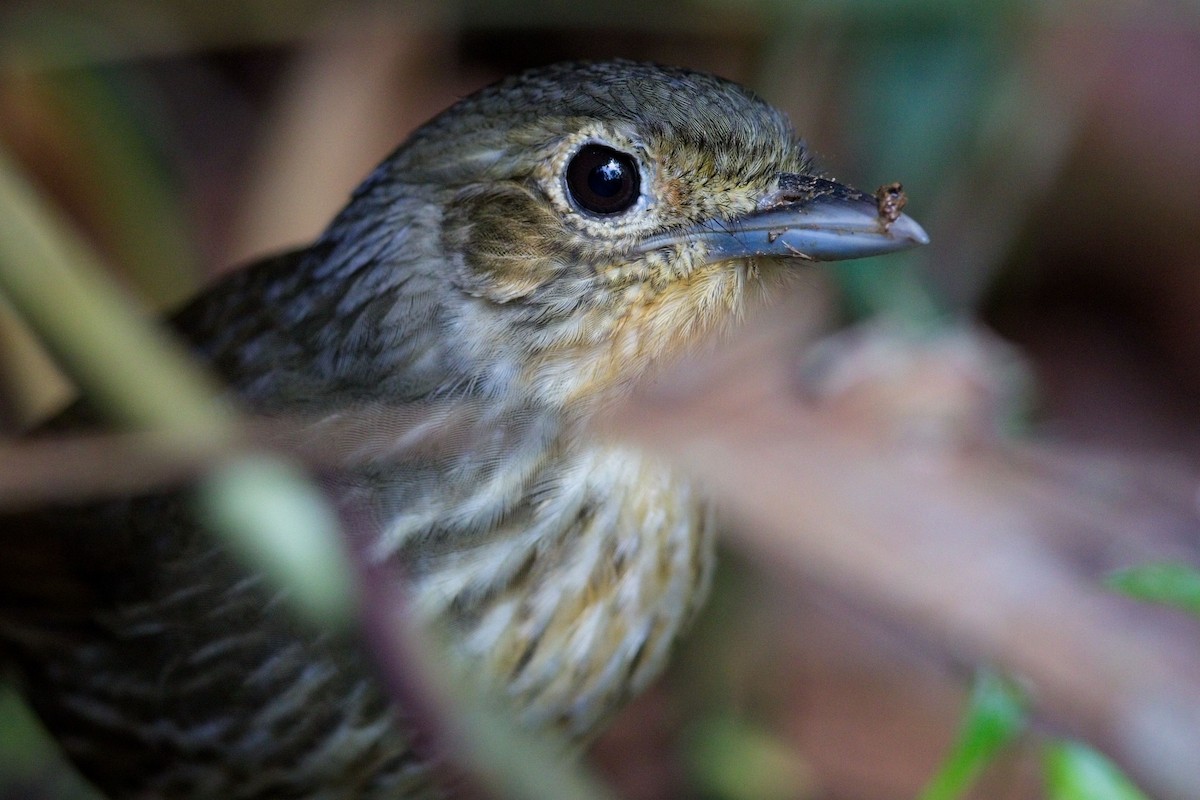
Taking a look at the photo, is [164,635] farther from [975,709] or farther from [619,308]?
[975,709]

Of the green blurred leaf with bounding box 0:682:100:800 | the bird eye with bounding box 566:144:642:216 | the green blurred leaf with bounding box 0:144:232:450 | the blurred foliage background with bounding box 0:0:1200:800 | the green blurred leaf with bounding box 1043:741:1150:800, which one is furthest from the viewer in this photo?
the blurred foliage background with bounding box 0:0:1200:800

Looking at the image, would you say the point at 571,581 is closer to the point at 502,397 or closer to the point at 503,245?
the point at 502,397

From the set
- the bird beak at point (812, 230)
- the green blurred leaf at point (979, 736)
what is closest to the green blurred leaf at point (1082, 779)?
the green blurred leaf at point (979, 736)

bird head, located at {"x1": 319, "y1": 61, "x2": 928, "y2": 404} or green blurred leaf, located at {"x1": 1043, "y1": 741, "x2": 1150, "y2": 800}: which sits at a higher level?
bird head, located at {"x1": 319, "y1": 61, "x2": 928, "y2": 404}

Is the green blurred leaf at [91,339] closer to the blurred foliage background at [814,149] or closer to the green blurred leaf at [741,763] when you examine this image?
the blurred foliage background at [814,149]

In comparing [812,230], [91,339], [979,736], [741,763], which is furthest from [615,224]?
[741,763]

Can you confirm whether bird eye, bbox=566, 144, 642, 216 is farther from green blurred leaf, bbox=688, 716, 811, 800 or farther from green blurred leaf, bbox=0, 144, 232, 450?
green blurred leaf, bbox=688, 716, 811, 800

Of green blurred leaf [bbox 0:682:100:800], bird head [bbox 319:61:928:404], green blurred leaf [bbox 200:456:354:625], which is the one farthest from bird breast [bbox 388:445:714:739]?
green blurred leaf [bbox 0:682:100:800]

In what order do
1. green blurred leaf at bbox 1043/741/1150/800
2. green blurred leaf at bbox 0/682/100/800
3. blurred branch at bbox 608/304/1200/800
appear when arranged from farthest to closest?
green blurred leaf at bbox 0/682/100/800 < blurred branch at bbox 608/304/1200/800 < green blurred leaf at bbox 1043/741/1150/800
